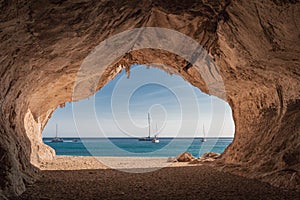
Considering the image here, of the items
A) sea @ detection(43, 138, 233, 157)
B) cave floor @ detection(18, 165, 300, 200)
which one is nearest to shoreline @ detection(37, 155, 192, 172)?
cave floor @ detection(18, 165, 300, 200)

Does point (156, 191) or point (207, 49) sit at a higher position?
point (207, 49)

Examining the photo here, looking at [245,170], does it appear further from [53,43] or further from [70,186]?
[53,43]

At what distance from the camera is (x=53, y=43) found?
5.41 m

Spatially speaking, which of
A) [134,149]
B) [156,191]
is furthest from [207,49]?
[134,149]

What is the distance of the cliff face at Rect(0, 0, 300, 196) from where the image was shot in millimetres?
4512

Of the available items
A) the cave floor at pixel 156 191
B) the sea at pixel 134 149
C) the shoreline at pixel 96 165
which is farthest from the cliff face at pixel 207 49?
the sea at pixel 134 149

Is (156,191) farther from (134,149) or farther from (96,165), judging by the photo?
(134,149)

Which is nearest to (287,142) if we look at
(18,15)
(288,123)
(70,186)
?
(288,123)

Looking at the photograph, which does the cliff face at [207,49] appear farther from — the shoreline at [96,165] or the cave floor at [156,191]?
A: the shoreline at [96,165]

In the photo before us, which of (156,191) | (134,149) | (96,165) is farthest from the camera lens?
(134,149)

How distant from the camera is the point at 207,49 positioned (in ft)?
27.0

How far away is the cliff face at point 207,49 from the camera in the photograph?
14.8 ft

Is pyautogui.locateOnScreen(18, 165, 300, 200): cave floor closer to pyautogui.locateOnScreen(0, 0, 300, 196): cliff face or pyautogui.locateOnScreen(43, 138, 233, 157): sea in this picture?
pyautogui.locateOnScreen(0, 0, 300, 196): cliff face

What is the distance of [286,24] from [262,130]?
181 inches
